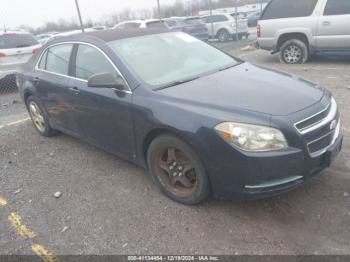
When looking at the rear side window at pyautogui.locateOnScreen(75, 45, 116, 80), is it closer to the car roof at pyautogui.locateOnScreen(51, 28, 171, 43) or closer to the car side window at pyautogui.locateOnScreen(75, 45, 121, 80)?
the car side window at pyautogui.locateOnScreen(75, 45, 121, 80)

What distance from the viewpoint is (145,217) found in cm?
344

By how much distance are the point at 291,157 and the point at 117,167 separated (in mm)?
2334

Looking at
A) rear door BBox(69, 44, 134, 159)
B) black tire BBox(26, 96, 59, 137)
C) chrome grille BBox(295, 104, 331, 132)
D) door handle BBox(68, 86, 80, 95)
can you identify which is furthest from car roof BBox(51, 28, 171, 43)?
chrome grille BBox(295, 104, 331, 132)

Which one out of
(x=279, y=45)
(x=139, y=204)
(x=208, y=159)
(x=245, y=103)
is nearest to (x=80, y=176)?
(x=139, y=204)

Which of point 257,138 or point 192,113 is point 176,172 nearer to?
point 192,113

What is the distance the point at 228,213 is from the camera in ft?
11.0

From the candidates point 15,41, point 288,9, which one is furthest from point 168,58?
point 15,41

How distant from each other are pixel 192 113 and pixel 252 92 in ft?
2.05

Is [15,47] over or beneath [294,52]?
over

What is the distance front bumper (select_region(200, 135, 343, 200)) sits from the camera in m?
2.87

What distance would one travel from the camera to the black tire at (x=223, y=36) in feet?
65.6

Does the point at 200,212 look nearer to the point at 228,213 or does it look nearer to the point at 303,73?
the point at 228,213

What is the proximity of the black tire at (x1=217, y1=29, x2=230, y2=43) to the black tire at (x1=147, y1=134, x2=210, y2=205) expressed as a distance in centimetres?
1755

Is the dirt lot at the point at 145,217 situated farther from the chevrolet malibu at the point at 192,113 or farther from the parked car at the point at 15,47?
the parked car at the point at 15,47
